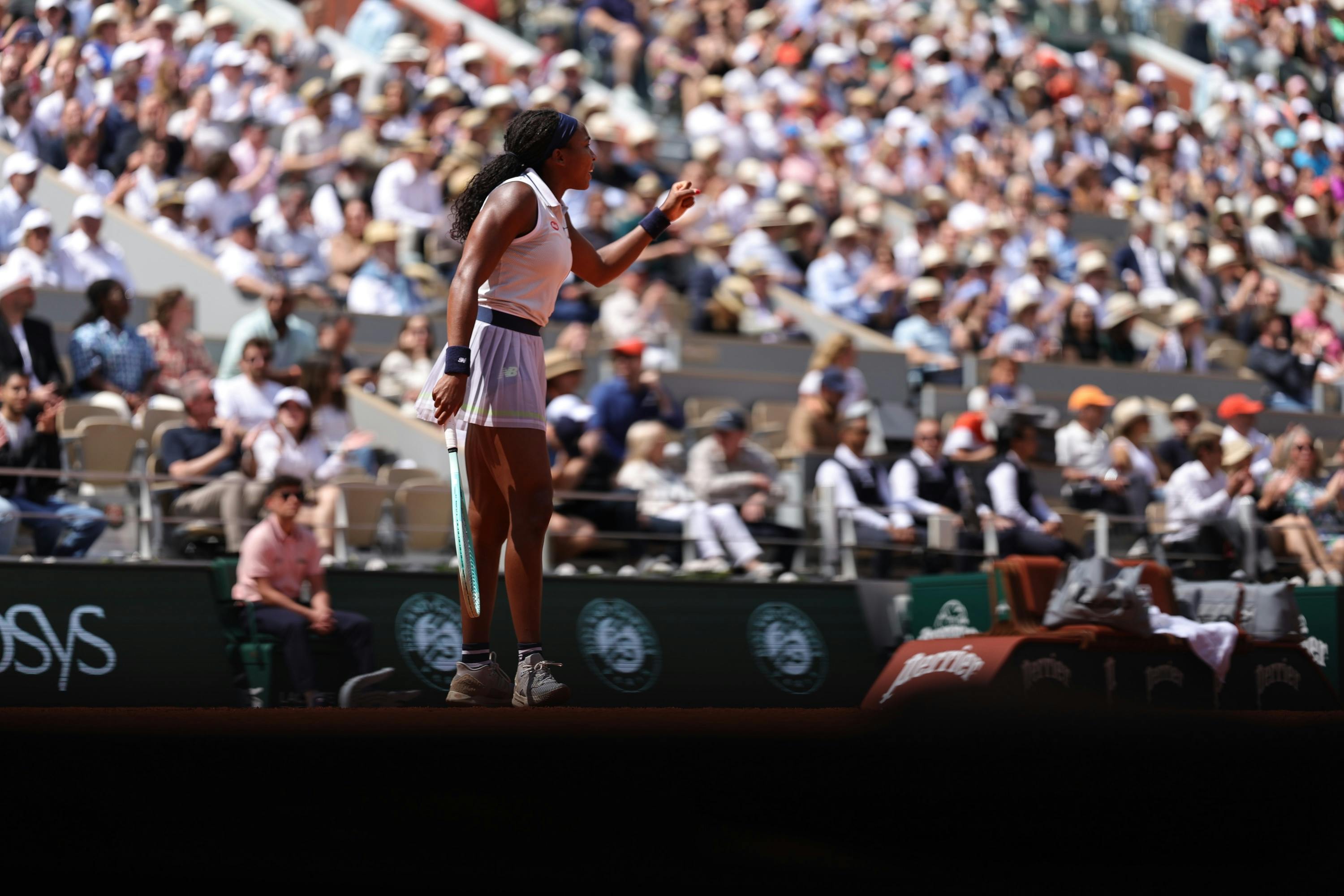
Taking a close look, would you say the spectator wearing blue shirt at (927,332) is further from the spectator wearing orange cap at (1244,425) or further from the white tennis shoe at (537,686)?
the white tennis shoe at (537,686)

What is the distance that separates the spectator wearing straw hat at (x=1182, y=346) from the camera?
15578 mm

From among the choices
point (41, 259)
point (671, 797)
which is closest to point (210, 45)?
point (41, 259)

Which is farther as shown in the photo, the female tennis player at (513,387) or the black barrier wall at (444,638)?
the black barrier wall at (444,638)

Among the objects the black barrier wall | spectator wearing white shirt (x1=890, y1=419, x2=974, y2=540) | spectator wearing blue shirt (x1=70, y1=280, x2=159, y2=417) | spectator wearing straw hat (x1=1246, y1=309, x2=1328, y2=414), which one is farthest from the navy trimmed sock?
spectator wearing straw hat (x1=1246, y1=309, x2=1328, y2=414)

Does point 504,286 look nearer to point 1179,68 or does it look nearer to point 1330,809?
point 1330,809

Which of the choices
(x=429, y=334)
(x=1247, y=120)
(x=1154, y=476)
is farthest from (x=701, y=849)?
(x=1247, y=120)

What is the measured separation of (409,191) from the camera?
44.6ft

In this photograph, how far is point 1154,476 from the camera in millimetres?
12523

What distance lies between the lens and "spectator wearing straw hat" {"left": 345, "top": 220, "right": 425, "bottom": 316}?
1252cm

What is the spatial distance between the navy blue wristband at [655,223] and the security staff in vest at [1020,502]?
5.83 m

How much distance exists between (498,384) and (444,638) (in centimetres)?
364

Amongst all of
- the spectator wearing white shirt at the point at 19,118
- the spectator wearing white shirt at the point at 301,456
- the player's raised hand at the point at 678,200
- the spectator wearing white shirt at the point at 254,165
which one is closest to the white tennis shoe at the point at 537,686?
the player's raised hand at the point at 678,200

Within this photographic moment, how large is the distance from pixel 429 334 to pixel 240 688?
164 inches

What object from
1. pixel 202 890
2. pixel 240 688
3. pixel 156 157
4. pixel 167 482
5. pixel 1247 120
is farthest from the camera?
pixel 1247 120
